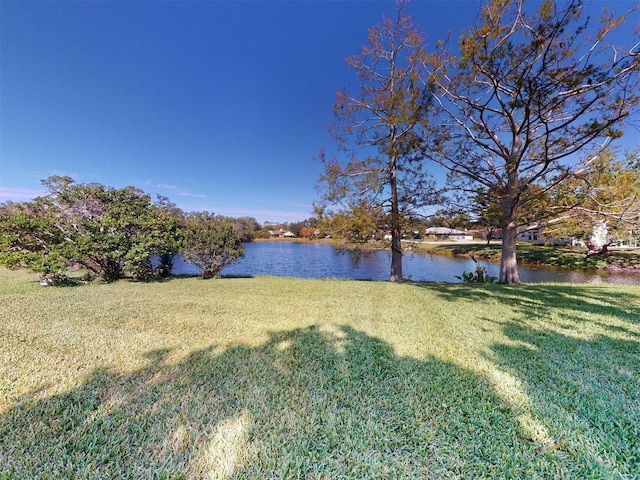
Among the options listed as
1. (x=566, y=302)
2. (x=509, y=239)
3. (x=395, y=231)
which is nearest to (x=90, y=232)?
(x=395, y=231)

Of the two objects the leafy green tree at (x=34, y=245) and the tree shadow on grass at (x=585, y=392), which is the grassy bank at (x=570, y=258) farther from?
the leafy green tree at (x=34, y=245)

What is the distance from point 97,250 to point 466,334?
28.3 ft

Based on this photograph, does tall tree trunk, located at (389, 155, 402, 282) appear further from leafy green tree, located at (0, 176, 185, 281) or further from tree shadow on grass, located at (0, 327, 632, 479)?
leafy green tree, located at (0, 176, 185, 281)

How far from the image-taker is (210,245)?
28.0 feet

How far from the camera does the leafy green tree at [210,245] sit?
8430mm

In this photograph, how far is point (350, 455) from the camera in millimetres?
1412

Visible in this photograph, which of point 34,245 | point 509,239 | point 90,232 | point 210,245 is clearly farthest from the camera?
point 210,245

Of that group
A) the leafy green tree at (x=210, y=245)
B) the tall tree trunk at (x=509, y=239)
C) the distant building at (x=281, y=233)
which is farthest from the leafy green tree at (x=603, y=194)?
the distant building at (x=281, y=233)

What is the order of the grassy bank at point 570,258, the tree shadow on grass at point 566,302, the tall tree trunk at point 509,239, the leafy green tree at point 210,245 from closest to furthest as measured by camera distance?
the tree shadow on grass at point 566,302 → the tall tree trunk at point 509,239 → the leafy green tree at point 210,245 → the grassy bank at point 570,258

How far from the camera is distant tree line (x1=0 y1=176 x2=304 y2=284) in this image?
625cm

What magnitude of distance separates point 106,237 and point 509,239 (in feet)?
37.2

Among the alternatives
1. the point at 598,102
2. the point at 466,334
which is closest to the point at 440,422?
the point at 466,334

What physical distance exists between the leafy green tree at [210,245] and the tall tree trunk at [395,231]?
17.2 ft

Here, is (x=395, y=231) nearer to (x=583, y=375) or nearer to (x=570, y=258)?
(x=583, y=375)
